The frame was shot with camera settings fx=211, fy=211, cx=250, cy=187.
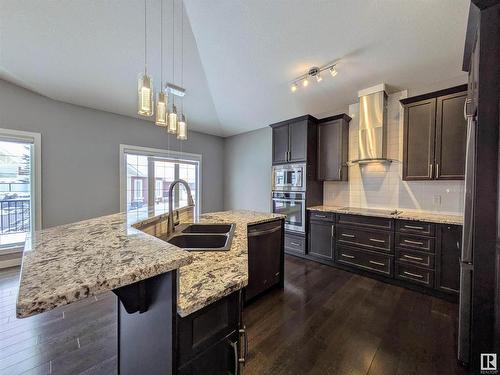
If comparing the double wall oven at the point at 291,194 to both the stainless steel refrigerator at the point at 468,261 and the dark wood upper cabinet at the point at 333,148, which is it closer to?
the dark wood upper cabinet at the point at 333,148

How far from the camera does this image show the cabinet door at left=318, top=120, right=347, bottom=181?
3475mm

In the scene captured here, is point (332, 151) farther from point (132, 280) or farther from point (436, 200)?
point (132, 280)

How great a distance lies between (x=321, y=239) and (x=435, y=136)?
6.51 ft

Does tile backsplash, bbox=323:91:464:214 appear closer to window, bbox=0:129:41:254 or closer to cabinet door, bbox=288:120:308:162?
cabinet door, bbox=288:120:308:162

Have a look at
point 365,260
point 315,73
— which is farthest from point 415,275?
point 315,73

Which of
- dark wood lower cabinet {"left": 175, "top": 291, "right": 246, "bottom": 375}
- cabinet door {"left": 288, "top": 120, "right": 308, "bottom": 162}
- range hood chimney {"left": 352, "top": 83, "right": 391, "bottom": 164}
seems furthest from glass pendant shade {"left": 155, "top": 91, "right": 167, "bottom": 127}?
range hood chimney {"left": 352, "top": 83, "right": 391, "bottom": 164}

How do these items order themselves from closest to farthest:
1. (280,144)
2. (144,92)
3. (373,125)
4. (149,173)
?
(144,92)
(373,125)
(280,144)
(149,173)

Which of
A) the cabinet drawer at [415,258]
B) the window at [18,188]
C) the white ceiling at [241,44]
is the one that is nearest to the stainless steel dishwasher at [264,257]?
the cabinet drawer at [415,258]

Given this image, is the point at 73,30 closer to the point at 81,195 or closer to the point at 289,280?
the point at 81,195

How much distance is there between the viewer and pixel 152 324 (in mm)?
788

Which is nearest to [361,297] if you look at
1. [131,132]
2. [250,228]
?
[250,228]

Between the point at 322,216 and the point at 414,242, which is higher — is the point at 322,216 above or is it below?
above

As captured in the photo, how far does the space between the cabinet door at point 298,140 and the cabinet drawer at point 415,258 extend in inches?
73.7

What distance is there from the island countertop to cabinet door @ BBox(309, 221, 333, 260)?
2.46 metres
